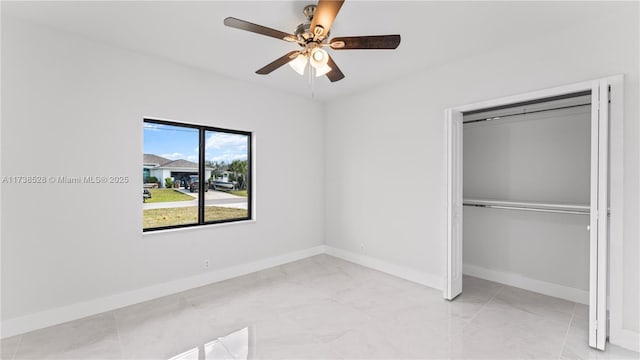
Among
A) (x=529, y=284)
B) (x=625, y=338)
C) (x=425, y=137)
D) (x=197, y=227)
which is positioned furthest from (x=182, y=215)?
(x=625, y=338)

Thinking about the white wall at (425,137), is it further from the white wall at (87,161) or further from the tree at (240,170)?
the white wall at (87,161)

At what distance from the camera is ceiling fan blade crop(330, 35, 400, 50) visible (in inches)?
82.2

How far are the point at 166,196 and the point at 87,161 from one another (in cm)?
93

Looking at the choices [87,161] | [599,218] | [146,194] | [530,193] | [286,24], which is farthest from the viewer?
[530,193]

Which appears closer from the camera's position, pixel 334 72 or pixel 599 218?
pixel 599 218

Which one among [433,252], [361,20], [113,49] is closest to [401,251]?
[433,252]

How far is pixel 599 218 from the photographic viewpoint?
227 centimetres

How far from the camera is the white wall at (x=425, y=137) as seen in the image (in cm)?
232

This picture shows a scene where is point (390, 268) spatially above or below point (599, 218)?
below

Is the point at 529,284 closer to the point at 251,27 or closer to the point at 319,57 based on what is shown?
the point at 319,57

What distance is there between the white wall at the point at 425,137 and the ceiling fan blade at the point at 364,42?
5.41 feet

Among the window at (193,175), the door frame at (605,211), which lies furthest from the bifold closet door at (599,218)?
the window at (193,175)

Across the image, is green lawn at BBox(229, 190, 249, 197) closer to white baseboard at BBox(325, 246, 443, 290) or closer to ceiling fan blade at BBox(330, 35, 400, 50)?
white baseboard at BBox(325, 246, 443, 290)

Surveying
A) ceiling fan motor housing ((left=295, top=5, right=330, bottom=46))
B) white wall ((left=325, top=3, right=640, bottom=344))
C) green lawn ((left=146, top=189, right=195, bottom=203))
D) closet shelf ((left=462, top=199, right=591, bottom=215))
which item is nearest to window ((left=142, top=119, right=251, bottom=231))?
green lawn ((left=146, top=189, right=195, bottom=203))
